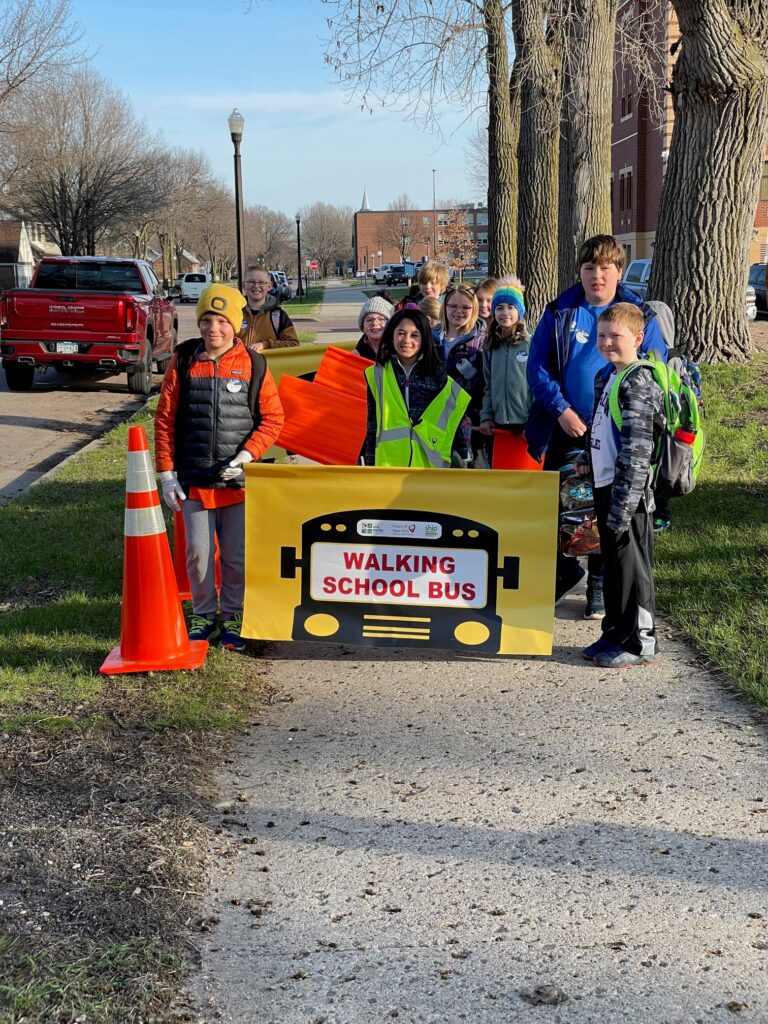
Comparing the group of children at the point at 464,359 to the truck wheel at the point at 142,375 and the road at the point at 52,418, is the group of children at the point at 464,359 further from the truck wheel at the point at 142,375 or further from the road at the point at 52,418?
the truck wheel at the point at 142,375

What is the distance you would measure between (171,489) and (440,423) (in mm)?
1441

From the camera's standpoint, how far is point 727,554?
685cm

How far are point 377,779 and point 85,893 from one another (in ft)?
4.03

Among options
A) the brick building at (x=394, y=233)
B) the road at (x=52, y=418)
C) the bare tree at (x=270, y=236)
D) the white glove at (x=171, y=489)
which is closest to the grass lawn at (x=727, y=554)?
the white glove at (x=171, y=489)

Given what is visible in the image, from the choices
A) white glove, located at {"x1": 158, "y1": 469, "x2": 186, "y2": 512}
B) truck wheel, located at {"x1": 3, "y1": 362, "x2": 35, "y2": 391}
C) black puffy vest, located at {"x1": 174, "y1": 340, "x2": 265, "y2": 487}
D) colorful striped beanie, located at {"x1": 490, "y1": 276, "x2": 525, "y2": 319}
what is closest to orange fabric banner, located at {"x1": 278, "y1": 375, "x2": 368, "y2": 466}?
colorful striped beanie, located at {"x1": 490, "y1": 276, "x2": 525, "y2": 319}

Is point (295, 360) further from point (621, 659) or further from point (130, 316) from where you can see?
point (130, 316)

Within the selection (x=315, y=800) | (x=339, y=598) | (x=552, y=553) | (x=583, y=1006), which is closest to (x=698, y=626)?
(x=552, y=553)

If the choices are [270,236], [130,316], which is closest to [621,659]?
[130,316]

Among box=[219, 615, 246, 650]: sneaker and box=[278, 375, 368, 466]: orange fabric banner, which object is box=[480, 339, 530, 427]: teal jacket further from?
box=[219, 615, 246, 650]: sneaker

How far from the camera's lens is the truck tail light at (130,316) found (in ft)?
52.5

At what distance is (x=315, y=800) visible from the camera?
396cm

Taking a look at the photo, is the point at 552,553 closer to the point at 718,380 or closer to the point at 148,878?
the point at 148,878

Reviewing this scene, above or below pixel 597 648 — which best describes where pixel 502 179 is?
above

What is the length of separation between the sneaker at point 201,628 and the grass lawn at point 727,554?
8.23 ft
